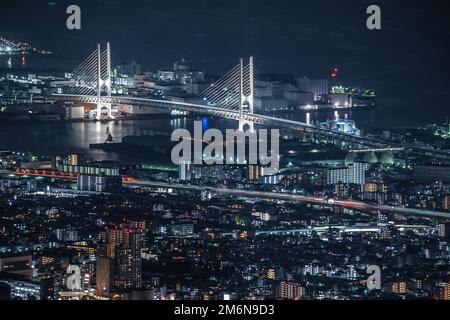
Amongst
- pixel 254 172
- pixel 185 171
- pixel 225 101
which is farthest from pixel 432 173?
pixel 225 101

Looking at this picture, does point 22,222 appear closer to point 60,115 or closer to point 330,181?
point 330,181

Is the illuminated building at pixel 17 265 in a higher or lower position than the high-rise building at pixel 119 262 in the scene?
lower

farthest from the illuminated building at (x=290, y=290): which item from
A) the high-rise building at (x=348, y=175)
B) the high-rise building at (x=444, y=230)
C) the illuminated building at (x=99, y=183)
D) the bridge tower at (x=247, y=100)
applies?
the bridge tower at (x=247, y=100)

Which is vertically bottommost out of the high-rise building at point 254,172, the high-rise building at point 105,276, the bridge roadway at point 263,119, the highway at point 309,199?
the high-rise building at point 105,276

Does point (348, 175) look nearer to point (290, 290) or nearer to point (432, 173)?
point (432, 173)

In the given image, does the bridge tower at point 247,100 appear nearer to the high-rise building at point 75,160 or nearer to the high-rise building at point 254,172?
the high-rise building at point 75,160

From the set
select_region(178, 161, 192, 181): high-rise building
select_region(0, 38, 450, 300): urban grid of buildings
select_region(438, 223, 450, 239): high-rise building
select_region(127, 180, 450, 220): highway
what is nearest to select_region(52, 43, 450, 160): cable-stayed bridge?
select_region(0, 38, 450, 300): urban grid of buildings

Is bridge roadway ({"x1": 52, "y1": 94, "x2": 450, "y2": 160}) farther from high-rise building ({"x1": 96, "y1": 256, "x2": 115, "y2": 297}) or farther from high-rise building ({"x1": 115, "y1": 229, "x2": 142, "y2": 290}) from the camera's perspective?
high-rise building ({"x1": 96, "y1": 256, "x2": 115, "y2": 297})
